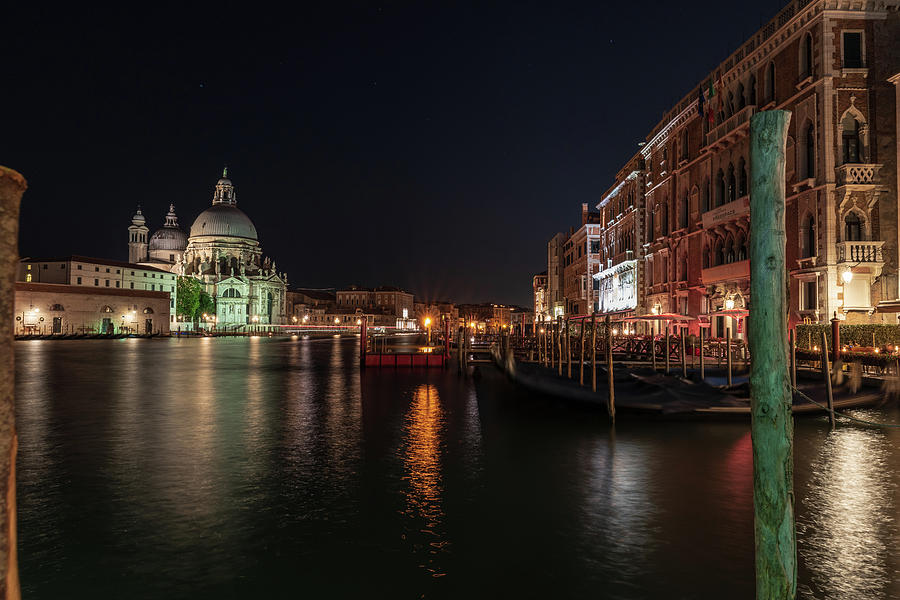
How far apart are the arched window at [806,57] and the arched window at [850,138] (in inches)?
95.5

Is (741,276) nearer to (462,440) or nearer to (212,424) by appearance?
(462,440)

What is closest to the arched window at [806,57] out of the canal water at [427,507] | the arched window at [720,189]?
the arched window at [720,189]

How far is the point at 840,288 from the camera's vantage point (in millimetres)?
22156

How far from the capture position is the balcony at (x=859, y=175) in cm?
2181

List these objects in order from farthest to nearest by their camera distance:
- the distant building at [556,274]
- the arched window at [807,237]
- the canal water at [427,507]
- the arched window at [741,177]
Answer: the distant building at [556,274], the arched window at [741,177], the arched window at [807,237], the canal water at [427,507]

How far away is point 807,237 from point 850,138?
3853 mm

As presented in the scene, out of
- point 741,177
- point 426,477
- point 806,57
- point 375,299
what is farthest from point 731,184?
point 375,299

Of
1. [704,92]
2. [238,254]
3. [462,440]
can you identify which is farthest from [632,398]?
[238,254]

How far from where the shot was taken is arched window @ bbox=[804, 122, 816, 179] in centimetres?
2322

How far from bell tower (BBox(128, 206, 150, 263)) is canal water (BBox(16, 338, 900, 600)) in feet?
387

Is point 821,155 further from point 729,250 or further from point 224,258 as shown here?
point 224,258

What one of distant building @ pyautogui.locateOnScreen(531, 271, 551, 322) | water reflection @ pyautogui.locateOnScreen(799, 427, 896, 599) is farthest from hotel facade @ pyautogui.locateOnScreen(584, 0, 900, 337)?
distant building @ pyautogui.locateOnScreen(531, 271, 551, 322)

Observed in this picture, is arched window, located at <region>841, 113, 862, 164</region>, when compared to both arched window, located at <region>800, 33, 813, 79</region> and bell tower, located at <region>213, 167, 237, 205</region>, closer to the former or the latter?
arched window, located at <region>800, 33, 813, 79</region>

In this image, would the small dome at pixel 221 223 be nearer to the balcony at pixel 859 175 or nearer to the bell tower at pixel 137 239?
the bell tower at pixel 137 239
